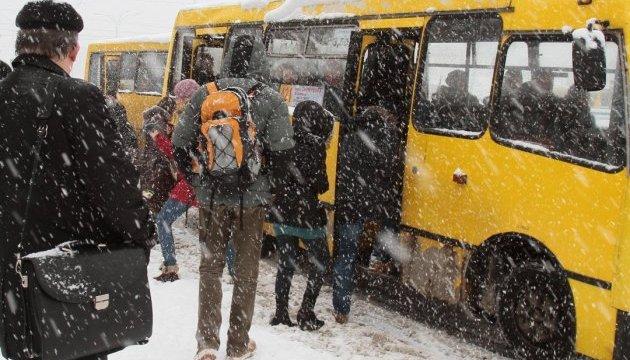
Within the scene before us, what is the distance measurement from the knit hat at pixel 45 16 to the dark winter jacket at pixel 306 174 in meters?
2.89

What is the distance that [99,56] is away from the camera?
17438 mm

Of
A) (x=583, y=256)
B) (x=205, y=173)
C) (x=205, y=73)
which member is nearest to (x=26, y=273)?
(x=205, y=173)

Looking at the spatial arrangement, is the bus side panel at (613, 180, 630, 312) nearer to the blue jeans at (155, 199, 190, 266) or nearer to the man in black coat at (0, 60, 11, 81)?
the blue jeans at (155, 199, 190, 266)

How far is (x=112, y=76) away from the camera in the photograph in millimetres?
16625

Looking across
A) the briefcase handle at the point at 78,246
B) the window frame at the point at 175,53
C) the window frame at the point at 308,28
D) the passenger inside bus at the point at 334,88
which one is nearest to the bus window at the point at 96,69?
the window frame at the point at 175,53

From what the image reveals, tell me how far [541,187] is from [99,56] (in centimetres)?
1464

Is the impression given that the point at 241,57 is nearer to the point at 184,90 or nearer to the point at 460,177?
the point at 460,177

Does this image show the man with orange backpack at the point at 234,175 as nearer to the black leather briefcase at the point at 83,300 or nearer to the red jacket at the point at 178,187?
the black leather briefcase at the point at 83,300

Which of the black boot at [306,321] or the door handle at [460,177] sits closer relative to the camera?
the black boot at [306,321]

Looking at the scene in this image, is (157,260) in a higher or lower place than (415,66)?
lower

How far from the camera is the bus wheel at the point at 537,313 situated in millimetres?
5039

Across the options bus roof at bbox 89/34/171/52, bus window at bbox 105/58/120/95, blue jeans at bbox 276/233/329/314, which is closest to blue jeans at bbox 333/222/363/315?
blue jeans at bbox 276/233/329/314

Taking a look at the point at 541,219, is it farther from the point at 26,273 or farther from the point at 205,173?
the point at 26,273

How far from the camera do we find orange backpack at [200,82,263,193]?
3.96m
